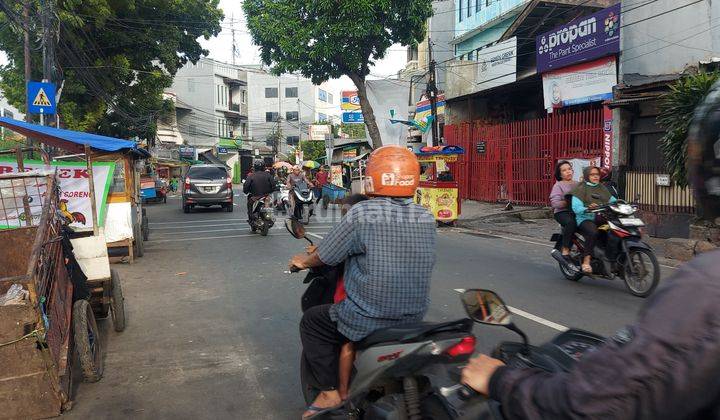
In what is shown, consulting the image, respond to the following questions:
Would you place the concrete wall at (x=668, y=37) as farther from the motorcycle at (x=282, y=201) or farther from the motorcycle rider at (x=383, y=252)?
the motorcycle rider at (x=383, y=252)

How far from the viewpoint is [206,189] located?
786 inches

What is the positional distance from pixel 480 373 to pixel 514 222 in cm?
1458

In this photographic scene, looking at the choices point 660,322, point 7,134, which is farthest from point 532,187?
point 7,134

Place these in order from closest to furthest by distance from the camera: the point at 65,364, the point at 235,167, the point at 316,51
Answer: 1. the point at 65,364
2. the point at 316,51
3. the point at 235,167

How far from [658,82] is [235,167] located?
49579 mm

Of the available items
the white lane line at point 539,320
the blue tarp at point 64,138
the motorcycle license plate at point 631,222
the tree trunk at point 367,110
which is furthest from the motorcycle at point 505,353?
the tree trunk at point 367,110

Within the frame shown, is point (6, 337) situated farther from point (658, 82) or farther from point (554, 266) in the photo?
point (658, 82)

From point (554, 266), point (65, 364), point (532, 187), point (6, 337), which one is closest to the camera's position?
point (6, 337)

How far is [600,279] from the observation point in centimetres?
770

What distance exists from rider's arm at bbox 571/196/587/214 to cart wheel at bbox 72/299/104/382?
555cm

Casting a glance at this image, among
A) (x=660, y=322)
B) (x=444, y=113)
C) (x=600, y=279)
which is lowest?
(x=600, y=279)

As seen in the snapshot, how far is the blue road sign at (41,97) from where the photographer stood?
500 inches

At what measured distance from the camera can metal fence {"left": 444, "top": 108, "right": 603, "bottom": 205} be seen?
620 inches

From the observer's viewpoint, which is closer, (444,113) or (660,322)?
(660,322)
